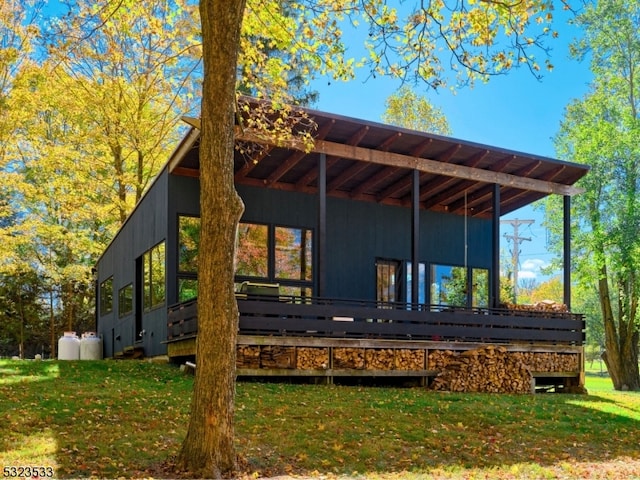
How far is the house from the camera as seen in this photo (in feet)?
36.0

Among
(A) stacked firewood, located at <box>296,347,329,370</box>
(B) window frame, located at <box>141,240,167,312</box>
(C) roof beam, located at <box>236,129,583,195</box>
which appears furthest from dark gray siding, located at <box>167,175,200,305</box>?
(A) stacked firewood, located at <box>296,347,329,370</box>

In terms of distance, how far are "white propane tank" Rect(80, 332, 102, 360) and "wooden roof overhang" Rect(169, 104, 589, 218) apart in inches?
343

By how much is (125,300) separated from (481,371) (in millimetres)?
9614

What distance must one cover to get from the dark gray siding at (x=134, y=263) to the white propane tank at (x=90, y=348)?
0.23m

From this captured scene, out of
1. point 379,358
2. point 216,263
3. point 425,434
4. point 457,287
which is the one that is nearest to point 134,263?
point 379,358

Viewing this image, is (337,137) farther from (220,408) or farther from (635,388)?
(635,388)

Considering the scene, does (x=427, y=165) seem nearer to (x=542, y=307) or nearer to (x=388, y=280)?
(x=388, y=280)

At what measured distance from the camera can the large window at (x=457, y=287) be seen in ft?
52.6

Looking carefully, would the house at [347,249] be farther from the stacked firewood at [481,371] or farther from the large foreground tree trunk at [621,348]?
the large foreground tree trunk at [621,348]

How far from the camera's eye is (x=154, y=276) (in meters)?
13.6

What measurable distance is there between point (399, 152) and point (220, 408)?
8523 mm

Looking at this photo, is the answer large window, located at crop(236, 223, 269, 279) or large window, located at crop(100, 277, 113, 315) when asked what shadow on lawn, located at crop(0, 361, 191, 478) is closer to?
large window, located at crop(236, 223, 269, 279)

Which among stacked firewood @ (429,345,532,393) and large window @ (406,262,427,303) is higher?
large window @ (406,262,427,303)

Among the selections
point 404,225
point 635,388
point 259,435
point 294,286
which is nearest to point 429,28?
point 259,435
